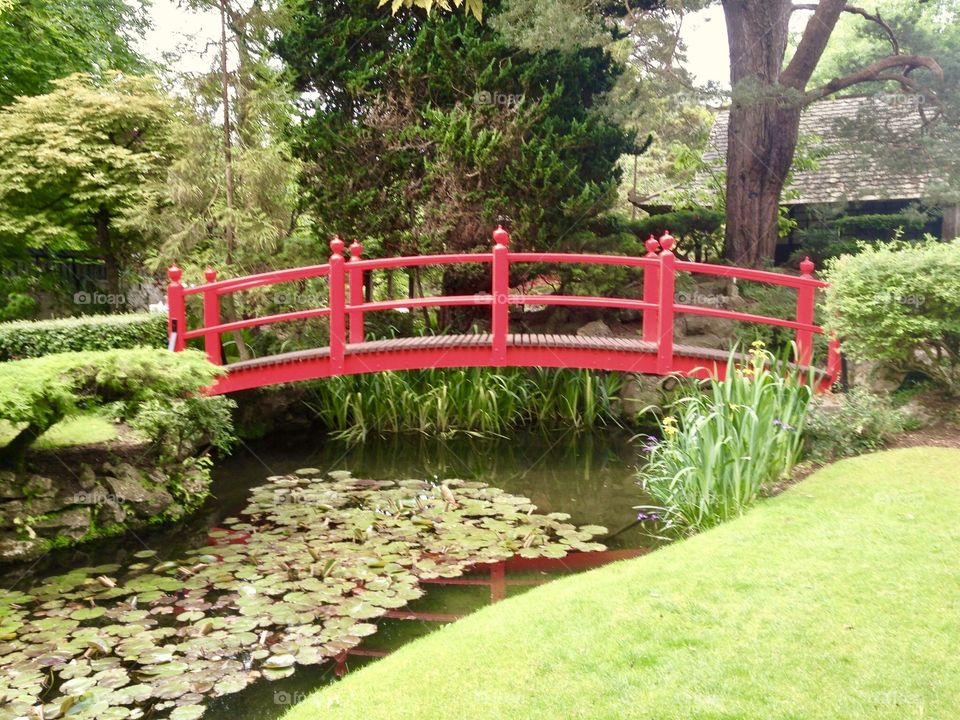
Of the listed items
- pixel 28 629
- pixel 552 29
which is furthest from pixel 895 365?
pixel 28 629

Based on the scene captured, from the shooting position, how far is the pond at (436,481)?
4.99m

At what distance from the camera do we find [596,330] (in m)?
11.4

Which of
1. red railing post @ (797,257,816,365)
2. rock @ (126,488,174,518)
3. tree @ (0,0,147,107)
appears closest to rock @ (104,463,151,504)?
rock @ (126,488,174,518)

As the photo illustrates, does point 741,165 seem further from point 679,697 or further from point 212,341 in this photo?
point 679,697

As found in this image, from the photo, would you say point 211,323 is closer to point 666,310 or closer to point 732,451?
point 666,310

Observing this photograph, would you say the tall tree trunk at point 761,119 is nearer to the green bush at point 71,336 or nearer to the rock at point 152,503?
the green bush at point 71,336

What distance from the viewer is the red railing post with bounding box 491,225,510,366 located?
8477 millimetres

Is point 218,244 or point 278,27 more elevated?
point 278,27

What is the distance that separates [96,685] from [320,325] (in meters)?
7.07

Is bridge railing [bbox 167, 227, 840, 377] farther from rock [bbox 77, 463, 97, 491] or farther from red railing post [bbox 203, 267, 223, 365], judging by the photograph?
rock [bbox 77, 463, 97, 491]

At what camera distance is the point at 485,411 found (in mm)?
10852

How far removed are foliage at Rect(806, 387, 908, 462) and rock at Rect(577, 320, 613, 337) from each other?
4577 millimetres

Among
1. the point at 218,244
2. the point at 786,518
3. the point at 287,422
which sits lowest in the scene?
the point at 287,422

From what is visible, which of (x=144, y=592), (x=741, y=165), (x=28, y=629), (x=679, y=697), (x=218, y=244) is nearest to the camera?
(x=679, y=697)
